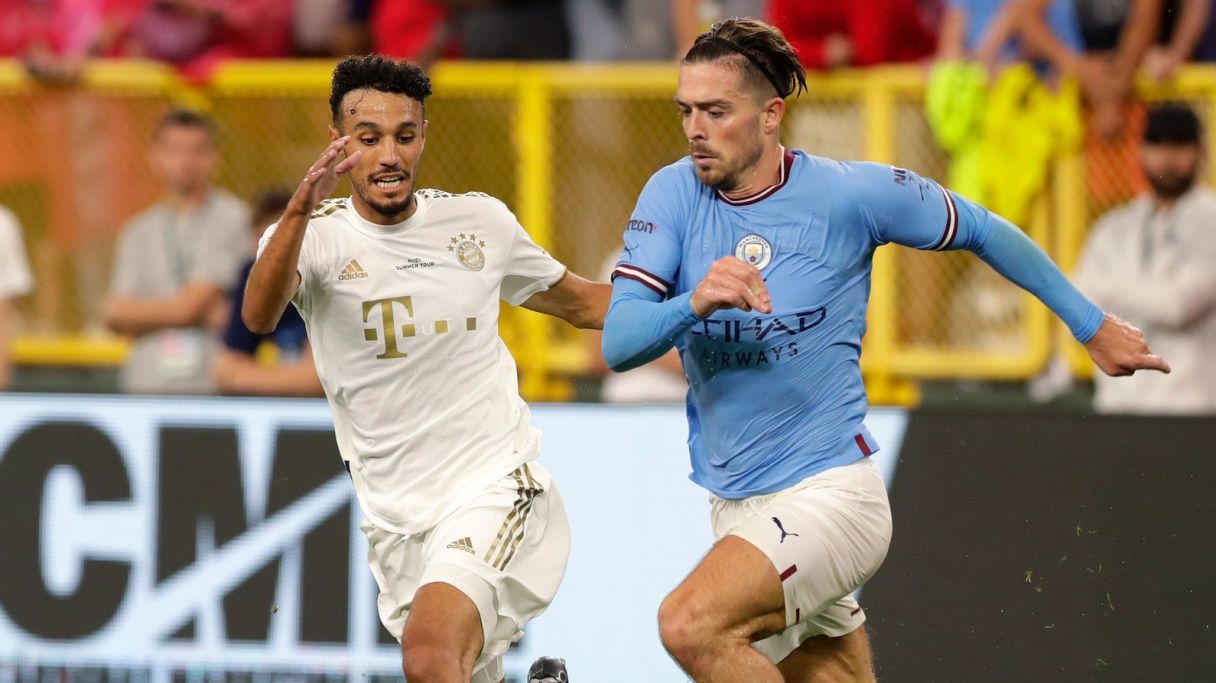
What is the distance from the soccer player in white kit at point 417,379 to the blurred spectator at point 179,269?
3002 mm

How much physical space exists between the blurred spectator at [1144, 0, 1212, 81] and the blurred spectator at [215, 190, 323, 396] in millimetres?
4154

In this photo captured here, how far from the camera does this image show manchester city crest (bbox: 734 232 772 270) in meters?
5.34

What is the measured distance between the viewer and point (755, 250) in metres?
5.35

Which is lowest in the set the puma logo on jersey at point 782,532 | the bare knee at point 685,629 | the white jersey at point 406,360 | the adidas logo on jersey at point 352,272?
the bare knee at point 685,629

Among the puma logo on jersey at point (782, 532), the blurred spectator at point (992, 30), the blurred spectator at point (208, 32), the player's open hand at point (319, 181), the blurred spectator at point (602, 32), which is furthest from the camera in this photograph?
the blurred spectator at point (208, 32)

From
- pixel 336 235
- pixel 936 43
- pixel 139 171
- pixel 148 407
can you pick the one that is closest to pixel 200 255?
pixel 139 171

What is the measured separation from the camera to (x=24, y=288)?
895 cm

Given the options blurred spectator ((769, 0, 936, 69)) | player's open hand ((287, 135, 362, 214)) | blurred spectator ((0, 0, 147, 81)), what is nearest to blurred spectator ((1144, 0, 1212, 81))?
blurred spectator ((769, 0, 936, 69))

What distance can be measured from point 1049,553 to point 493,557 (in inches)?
94.6

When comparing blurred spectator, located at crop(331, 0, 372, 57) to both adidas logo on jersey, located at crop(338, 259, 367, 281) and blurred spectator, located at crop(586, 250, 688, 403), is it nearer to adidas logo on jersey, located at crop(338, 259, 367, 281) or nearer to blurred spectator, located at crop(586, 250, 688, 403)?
blurred spectator, located at crop(586, 250, 688, 403)

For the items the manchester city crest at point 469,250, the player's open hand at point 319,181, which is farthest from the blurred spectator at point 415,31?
the player's open hand at point 319,181

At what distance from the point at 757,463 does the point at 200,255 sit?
13.4 feet

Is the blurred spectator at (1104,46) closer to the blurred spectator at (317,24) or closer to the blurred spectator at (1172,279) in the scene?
the blurred spectator at (1172,279)

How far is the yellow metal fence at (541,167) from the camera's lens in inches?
332
